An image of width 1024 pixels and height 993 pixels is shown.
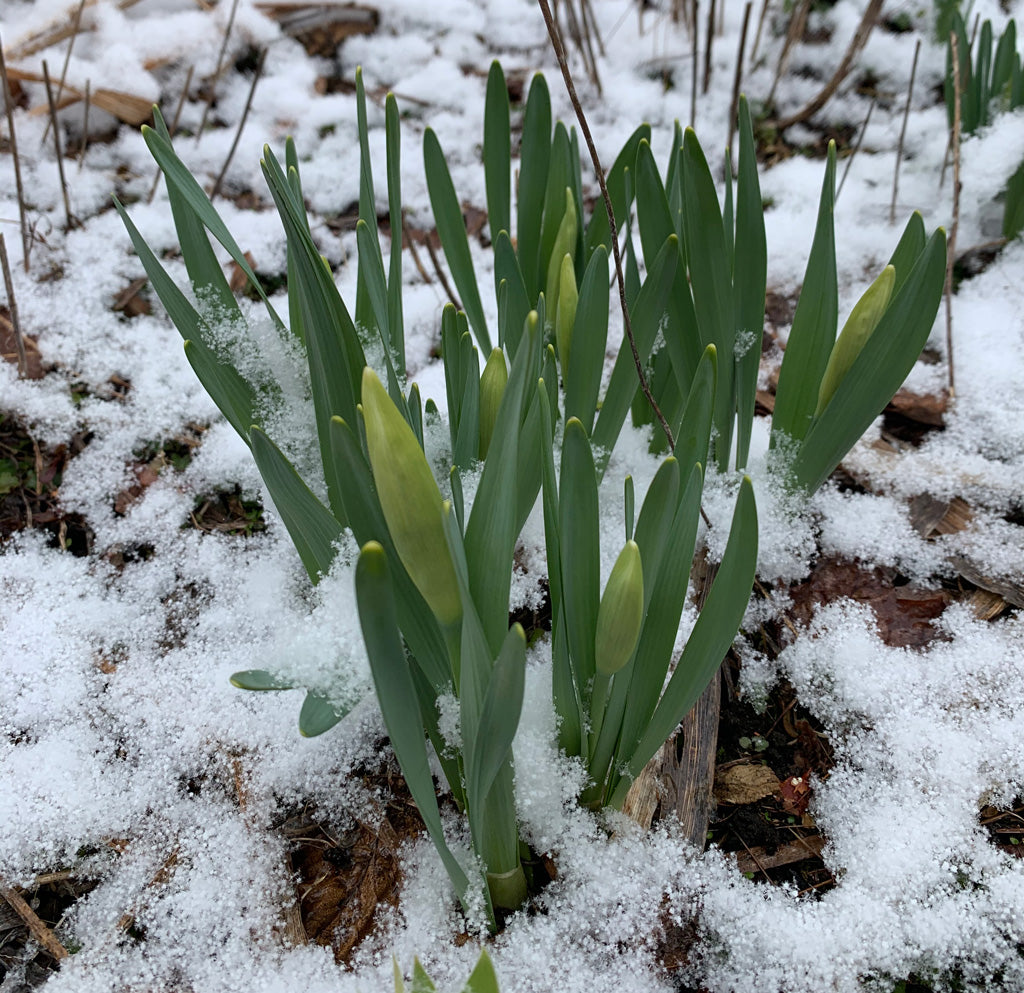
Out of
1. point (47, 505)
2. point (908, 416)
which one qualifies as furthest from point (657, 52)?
point (47, 505)

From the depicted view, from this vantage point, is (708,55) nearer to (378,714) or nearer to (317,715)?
(378,714)

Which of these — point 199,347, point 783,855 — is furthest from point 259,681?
point 783,855

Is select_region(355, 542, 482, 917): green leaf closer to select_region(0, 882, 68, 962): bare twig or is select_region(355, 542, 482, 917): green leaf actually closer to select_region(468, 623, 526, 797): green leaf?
select_region(468, 623, 526, 797): green leaf

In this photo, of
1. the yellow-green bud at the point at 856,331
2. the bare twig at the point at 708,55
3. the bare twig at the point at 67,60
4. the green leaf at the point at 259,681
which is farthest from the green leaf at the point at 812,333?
the bare twig at the point at 67,60

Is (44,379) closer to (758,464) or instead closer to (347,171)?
(347,171)

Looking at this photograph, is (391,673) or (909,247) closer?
(391,673)

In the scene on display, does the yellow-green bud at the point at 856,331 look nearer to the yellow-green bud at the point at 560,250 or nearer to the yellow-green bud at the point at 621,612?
the yellow-green bud at the point at 560,250

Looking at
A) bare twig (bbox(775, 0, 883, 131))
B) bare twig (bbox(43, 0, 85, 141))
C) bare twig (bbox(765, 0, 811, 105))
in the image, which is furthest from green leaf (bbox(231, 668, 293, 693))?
bare twig (bbox(765, 0, 811, 105))
